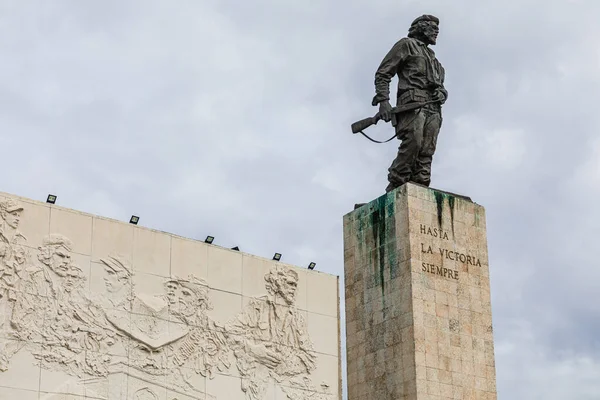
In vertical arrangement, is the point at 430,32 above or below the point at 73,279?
above

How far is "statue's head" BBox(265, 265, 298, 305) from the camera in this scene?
19.9 m

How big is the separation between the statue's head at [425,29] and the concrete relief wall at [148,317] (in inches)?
176

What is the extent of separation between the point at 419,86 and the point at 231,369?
572 centimetres

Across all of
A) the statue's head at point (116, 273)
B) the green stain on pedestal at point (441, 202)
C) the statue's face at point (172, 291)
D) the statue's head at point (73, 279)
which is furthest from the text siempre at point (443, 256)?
the statue's head at point (73, 279)

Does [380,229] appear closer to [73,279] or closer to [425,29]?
[425,29]

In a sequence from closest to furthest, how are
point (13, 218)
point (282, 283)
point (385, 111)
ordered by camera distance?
point (13, 218) → point (385, 111) → point (282, 283)

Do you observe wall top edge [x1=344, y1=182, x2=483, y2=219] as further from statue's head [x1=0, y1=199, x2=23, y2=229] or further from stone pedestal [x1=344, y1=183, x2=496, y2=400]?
statue's head [x1=0, y1=199, x2=23, y2=229]

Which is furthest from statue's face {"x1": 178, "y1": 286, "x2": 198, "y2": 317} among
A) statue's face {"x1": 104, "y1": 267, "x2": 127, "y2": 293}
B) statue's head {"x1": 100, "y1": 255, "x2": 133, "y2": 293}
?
statue's face {"x1": 104, "y1": 267, "x2": 127, "y2": 293}

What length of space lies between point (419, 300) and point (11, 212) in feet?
20.9

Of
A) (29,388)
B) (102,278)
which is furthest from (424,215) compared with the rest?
(29,388)

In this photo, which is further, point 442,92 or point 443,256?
point 442,92

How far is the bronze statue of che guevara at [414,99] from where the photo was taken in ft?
64.6

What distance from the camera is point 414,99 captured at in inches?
782

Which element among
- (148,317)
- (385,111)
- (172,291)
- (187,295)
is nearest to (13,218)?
(148,317)
